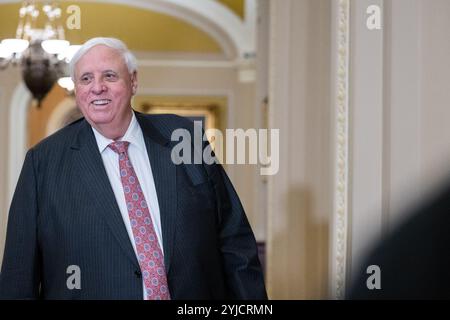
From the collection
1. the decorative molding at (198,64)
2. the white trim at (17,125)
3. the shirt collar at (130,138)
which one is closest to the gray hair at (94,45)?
the shirt collar at (130,138)

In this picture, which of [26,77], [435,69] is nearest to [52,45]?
[26,77]

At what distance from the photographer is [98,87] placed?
6.15ft

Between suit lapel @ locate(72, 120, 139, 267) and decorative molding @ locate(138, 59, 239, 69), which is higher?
decorative molding @ locate(138, 59, 239, 69)

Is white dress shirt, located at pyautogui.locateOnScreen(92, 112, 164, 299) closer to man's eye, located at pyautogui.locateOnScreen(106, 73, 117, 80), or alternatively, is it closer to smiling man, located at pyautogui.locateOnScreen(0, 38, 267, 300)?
smiling man, located at pyautogui.locateOnScreen(0, 38, 267, 300)

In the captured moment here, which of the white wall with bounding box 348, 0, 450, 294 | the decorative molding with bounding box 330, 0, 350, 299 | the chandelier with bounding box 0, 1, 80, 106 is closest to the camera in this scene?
the white wall with bounding box 348, 0, 450, 294

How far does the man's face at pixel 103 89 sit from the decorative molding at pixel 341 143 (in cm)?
123

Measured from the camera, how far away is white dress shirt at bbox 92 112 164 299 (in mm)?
1824

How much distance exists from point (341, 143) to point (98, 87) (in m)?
1.35

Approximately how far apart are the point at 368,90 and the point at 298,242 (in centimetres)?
216

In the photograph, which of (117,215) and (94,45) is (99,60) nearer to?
(94,45)

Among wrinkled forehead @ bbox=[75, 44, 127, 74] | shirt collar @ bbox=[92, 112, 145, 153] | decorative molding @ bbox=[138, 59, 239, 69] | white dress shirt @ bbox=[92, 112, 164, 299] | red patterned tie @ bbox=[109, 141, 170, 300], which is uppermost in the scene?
decorative molding @ bbox=[138, 59, 239, 69]

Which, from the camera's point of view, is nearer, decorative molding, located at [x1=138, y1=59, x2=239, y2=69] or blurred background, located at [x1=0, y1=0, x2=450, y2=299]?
blurred background, located at [x1=0, y1=0, x2=450, y2=299]

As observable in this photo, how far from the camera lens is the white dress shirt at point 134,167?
1824 millimetres

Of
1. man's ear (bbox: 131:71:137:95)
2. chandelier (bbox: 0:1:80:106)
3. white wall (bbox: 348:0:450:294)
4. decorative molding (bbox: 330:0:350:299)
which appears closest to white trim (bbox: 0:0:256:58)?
chandelier (bbox: 0:1:80:106)
